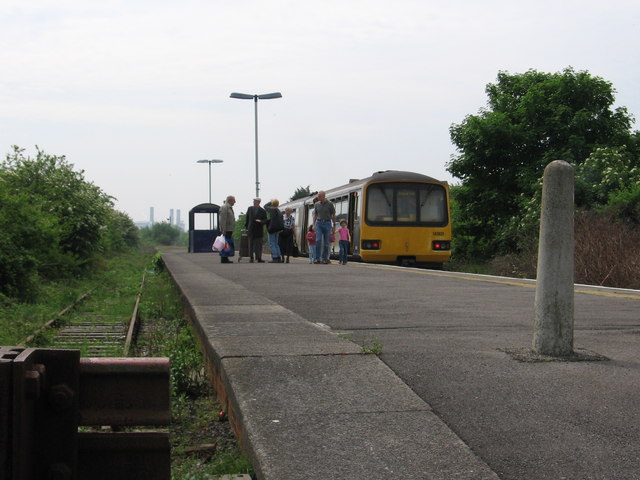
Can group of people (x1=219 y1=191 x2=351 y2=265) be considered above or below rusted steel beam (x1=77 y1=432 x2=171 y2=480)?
above

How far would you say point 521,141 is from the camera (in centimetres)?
4122

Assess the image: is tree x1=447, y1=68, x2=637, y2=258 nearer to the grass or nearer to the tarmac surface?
the grass

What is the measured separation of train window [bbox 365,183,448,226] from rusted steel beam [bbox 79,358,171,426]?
20.7 metres

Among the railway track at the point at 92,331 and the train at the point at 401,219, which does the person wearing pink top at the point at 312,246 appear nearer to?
the train at the point at 401,219

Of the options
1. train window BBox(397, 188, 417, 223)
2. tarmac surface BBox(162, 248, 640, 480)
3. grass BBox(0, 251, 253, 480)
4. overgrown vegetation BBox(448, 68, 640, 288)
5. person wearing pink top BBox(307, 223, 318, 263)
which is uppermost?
overgrown vegetation BBox(448, 68, 640, 288)

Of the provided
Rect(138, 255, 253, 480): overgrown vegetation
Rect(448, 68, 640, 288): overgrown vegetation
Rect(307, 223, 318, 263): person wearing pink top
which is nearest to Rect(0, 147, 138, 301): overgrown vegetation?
Rect(307, 223, 318, 263): person wearing pink top

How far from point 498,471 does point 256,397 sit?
1.20 meters

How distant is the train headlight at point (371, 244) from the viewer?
76.2ft

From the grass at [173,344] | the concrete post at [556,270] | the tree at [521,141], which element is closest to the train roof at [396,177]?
the grass at [173,344]

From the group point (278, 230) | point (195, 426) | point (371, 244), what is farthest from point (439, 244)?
point (195, 426)

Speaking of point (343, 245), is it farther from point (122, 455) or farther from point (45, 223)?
point (122, 455)

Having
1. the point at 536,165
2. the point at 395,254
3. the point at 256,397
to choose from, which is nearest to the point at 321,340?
the point at 256,397

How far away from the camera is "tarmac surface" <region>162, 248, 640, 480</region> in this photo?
112 inches

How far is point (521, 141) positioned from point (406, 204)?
19597 mm
